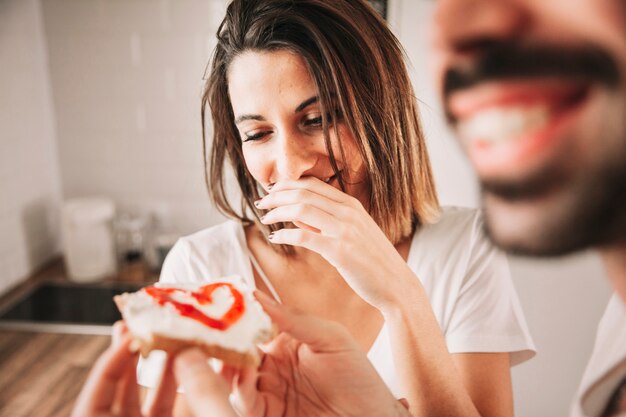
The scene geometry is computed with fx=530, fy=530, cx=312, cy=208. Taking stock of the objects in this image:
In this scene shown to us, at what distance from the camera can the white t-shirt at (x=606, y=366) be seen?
400mm

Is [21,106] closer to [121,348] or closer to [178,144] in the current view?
[178,144]

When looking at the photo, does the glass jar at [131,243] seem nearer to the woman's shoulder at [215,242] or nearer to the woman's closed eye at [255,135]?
the woman's shoulder at [215,242]

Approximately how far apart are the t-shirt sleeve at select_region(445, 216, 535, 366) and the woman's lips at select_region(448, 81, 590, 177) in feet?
1.82

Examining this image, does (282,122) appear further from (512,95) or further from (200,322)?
(512,95)

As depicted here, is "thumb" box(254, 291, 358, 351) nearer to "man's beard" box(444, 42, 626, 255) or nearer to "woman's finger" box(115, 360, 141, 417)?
"woman's finger" box(115, 360, 141, 417)

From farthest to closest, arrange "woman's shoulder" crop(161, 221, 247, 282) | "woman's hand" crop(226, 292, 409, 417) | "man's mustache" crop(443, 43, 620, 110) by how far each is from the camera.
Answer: "woman's shoulder" crop(161, 221, 247, 282)
"woman's hand" crop(226, 292, 409, 417)
"man's mustache" crop(443, 43, 620, 110)

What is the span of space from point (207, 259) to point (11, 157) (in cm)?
127

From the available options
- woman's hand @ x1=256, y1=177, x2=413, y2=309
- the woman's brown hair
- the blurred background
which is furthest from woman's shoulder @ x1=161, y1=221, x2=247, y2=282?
the blurred background

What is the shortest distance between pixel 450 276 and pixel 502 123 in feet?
2.33

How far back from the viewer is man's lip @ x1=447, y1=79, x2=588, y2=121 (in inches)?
12.3

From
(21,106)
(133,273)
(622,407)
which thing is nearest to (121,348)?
(622,407)

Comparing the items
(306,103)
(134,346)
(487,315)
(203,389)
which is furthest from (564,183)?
(487,315)

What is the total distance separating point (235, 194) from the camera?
1199 millimetres

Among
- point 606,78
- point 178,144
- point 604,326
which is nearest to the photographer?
point 606,78
